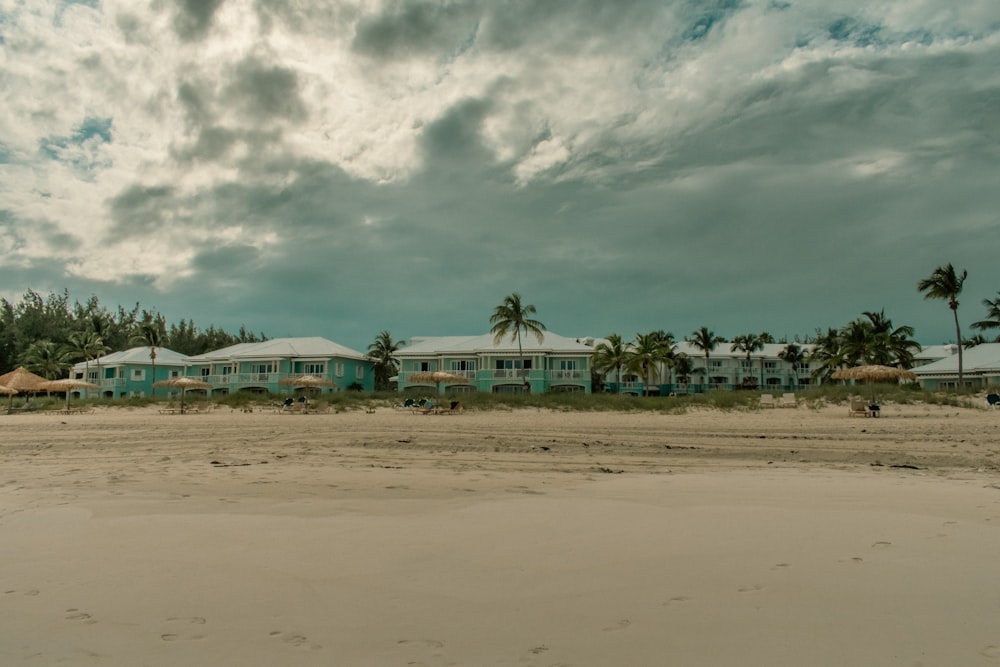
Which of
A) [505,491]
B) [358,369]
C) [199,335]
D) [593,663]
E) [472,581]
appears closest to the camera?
[593,663]

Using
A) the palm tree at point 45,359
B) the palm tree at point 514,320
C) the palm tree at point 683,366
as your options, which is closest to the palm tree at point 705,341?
the palm tree at point 683,366

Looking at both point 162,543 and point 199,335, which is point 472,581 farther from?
point 199,335

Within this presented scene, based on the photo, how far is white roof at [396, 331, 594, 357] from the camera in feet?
157

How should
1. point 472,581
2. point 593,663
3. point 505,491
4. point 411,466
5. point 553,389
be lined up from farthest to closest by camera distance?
point 553,389, point 411,466, point 505,491, point 472,581, point 593,663

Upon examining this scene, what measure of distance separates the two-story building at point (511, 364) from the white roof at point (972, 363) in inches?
1138

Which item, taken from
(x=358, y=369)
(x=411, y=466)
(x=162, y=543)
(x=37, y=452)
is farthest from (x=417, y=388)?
(x=162, y=543)

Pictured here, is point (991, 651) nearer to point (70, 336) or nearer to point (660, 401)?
point (660, 401)

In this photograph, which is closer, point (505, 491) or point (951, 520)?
point (951, 520)

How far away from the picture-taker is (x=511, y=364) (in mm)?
48188

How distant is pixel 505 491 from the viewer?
6.93 m

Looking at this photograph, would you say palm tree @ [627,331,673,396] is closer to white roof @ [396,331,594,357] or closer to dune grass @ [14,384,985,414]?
white roof @ [396,331,594,357]

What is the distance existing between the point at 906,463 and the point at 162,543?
1014 cm

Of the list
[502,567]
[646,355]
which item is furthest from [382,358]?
[502,567]

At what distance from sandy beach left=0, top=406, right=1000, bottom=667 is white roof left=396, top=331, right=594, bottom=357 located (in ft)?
128
